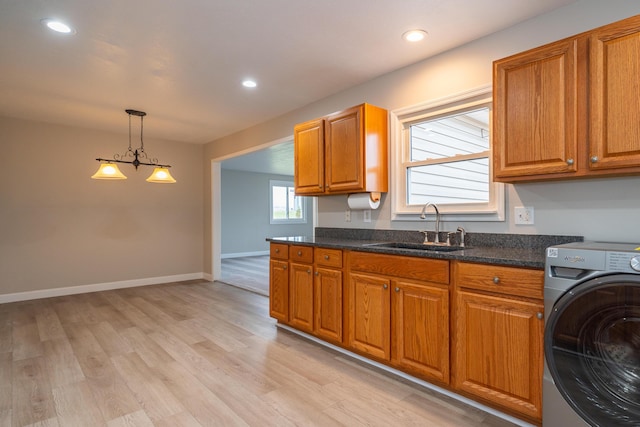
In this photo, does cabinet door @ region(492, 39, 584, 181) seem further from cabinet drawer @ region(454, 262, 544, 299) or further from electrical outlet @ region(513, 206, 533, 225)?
cabinet drawer @ region(454, 262, 544, 299)

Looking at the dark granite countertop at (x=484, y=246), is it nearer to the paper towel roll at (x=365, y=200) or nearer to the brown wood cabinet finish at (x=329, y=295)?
the brown wood cabinet finish at (x=329, y=295)

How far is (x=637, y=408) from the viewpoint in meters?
1.41

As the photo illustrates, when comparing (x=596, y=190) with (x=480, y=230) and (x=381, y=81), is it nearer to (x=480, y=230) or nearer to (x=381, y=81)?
(x=480, y=230)

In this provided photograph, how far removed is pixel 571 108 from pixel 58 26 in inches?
129

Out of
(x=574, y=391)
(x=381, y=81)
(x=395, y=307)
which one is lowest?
(x=574, y=391)

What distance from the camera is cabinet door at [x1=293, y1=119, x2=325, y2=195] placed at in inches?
130

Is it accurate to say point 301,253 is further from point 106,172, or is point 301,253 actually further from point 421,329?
point 106,172

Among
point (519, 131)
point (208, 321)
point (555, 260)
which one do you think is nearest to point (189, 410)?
point (208, 321)

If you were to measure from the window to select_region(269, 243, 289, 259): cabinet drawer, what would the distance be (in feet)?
21.4

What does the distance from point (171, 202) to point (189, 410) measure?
15.0ft

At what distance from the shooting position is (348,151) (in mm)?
3035

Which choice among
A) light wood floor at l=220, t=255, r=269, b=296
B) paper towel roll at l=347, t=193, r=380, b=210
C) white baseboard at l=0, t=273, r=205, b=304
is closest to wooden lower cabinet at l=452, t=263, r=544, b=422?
paper towel roll at l=347, t=193, r=380, b=210

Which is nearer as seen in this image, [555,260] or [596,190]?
[555,260]

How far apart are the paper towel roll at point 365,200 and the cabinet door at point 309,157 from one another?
1.07 feet
